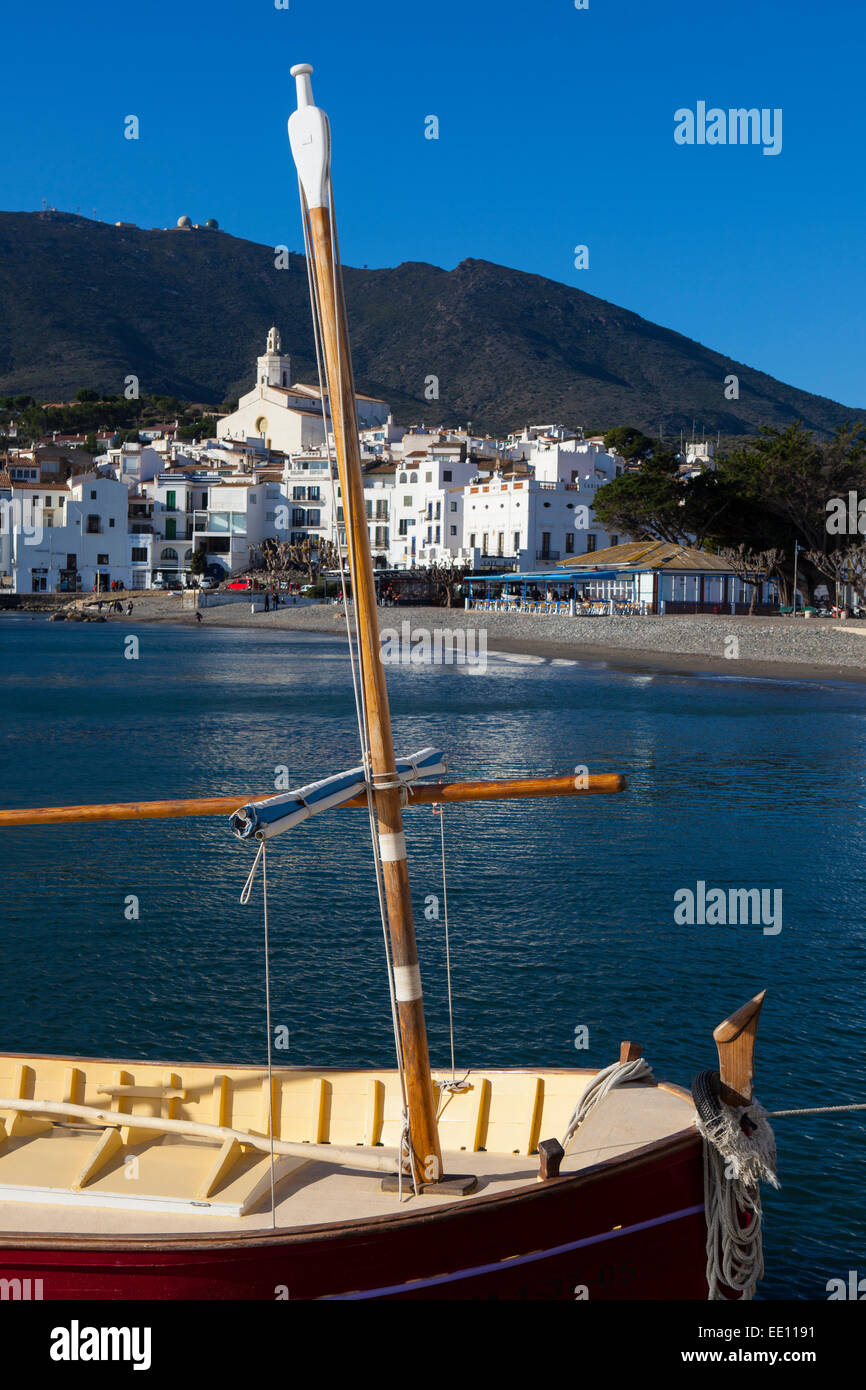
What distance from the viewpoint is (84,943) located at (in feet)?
53.3

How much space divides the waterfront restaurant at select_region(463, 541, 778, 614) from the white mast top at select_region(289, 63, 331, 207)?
73590mm

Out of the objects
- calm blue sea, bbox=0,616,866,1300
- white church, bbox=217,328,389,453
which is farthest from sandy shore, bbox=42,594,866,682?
white church, bbox=217,328,389,453

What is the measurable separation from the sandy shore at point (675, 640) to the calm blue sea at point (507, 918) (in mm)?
22994

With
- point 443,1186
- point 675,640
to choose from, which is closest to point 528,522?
point 675,640

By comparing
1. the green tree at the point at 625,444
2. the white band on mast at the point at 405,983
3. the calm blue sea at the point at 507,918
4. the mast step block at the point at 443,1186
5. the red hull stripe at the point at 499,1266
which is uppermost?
the green tree at the point at 625,444

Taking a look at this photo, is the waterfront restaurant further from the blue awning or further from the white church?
the white church

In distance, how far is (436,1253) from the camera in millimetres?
6180

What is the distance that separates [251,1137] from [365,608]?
3.32m

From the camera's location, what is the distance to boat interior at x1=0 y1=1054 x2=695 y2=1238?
6832 millimetres

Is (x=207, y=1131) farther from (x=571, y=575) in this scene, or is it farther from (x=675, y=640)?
(x=571, y=575)

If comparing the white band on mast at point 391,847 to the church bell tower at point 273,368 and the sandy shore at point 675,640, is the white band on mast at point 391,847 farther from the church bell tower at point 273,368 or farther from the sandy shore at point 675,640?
the church bell tower at point 273,368

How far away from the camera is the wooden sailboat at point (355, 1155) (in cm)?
612

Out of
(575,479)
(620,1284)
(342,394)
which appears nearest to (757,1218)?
(620,1284)

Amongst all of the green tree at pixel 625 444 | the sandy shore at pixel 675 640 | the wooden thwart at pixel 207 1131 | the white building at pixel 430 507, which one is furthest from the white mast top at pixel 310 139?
the green tree at pixel 625 444
